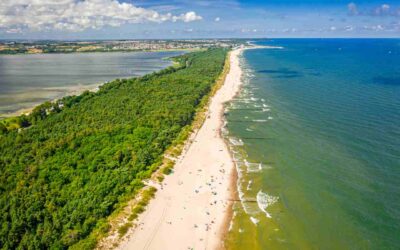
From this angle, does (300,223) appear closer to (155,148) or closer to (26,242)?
(155,148)

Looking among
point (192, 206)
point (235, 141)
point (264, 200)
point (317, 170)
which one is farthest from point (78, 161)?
point (317, 170)

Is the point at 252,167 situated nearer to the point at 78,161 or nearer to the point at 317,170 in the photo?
the point at 317,170

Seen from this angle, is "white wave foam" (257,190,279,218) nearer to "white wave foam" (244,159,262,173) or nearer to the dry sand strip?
the dry sand strip

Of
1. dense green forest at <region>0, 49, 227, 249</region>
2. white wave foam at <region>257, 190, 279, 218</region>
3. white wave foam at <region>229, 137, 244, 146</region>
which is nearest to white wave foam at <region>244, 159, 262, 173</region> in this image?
white wave foam at <region>257, 190, 279, 218</region>

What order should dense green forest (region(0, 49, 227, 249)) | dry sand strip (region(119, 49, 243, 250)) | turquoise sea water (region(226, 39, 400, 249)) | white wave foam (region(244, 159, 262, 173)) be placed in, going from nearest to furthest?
dry sand strip (region(119, 49, 243, 250)), dense green forest (region(0, 49, 227, 249)), turquoise sea water (region(226, 39, 400, 249)), white wave foam (region(244, 159, 262, 173))

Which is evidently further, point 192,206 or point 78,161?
point 78,161
